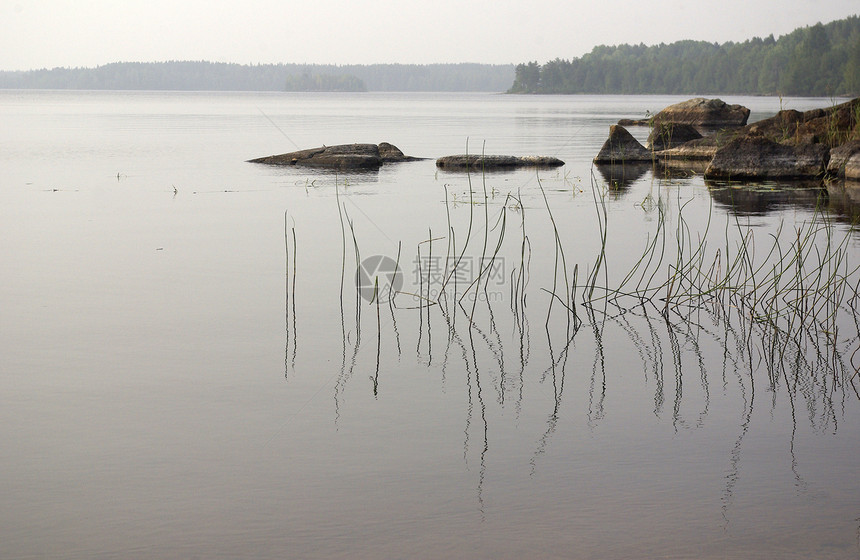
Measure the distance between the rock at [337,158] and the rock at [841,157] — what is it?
389 inches

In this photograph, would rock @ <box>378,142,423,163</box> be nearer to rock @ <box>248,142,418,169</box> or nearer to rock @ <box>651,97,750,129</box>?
rock @ <box>248,142,418,169</box>

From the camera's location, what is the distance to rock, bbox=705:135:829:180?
1695 cm

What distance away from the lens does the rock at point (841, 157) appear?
1606cm

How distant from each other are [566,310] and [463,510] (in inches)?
147

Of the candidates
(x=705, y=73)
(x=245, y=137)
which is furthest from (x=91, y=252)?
(x=705, y=73)

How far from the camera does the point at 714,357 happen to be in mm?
5914

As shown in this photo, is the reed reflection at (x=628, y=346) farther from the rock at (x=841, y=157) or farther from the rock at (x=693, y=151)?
the rock at (x=693, y=151)

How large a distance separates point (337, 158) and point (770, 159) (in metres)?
9.62

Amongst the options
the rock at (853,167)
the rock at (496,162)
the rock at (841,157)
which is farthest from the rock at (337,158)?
the rock at (853,167)

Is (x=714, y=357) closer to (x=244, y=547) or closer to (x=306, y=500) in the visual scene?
(x=306, y=500)

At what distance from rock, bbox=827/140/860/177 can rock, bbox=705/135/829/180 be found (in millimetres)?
314

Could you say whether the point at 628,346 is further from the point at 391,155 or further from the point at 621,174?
the point at 391,155

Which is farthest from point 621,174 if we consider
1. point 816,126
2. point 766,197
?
point 766,197

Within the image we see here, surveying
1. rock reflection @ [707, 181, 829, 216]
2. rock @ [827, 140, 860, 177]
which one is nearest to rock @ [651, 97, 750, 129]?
rock @ [827, 140, 860, 177]
